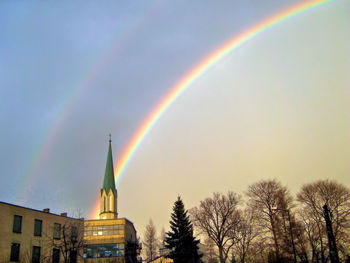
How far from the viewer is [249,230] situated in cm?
6119

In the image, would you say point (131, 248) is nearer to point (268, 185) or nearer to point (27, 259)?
point (268, 185)

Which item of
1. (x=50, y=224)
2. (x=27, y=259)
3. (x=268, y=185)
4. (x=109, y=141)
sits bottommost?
(x=27, y=259)

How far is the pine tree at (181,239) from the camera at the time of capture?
5072 centimetres

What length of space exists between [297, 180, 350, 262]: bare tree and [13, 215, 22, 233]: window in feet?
132

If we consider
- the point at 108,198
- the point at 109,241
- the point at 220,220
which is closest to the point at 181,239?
the point at 220,220

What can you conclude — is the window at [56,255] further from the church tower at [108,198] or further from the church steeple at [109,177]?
the church steeple at [109,177]

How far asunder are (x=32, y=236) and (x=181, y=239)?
838 inches

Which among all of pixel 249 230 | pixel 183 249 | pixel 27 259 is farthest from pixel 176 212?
pixel 27 259

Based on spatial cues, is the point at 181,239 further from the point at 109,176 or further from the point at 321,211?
the point at 109,176

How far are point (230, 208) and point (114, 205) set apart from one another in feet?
179

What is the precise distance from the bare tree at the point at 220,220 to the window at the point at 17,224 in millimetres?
32013

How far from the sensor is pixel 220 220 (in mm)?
61781

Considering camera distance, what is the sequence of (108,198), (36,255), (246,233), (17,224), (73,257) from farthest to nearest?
(108,198)
(246,233)
(73,257)
(36,255)
(17,224)

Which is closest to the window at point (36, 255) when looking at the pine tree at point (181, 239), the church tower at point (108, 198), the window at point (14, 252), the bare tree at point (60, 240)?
the bare tree at point (60, 240)
